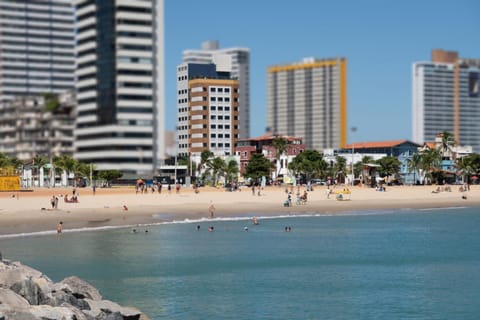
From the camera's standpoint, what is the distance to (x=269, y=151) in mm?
182500

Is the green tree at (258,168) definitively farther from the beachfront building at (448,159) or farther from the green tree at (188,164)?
the beachfront building at (448,159)

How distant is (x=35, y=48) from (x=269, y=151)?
16721cm

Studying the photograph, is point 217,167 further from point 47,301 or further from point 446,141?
point 47,301

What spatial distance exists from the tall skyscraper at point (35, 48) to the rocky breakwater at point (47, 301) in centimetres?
792

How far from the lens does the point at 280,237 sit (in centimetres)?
6375

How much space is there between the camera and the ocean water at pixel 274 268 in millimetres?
33616

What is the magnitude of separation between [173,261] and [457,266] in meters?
18.7

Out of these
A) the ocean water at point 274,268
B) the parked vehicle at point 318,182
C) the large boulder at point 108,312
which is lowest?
the ocean water at point 274,268

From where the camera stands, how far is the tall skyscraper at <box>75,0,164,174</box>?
33.6 feet

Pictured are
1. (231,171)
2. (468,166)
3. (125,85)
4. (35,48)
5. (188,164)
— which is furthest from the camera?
(188,164)

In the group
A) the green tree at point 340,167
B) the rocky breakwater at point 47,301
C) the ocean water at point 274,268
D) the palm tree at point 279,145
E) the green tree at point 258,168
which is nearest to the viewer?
the rocky breakwater at point 47,301

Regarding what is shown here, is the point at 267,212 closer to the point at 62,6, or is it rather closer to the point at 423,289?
the point at 423,289

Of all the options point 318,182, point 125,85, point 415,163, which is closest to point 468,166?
point 415,163

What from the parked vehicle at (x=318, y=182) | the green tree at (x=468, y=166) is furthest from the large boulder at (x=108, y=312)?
the green tree at (x=468, y=166)
